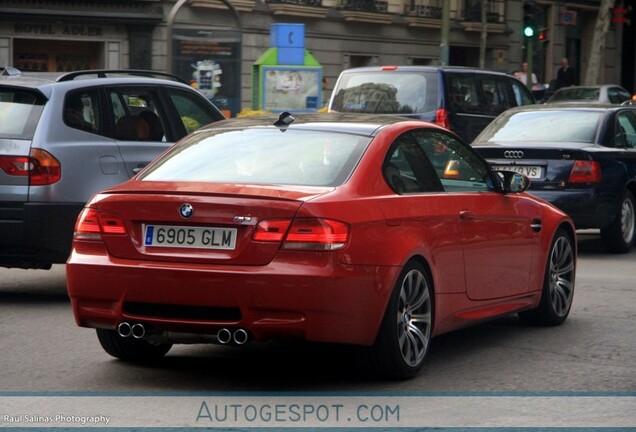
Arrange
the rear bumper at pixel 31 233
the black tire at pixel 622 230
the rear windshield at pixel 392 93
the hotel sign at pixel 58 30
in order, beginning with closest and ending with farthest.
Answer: the rear bumper at pixel 31 233 < the black tire at pixel 622 230 < the rear windshield at pixel 392 93 < the hotel sign at pixel 58 30

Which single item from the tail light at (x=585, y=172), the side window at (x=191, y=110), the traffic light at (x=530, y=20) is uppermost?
the traffic light at (x=530, y=20)

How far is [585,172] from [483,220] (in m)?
6.32

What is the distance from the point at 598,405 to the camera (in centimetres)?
665

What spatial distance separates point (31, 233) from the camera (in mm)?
10023

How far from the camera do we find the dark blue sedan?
1428cm

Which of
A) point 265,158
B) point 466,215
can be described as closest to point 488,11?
point 466,215

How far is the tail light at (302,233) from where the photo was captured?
6.68 m

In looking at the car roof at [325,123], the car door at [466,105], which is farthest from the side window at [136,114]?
the car door at [466,105]

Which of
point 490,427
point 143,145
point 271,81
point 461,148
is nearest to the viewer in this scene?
point 490,427

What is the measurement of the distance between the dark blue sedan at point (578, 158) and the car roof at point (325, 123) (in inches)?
243

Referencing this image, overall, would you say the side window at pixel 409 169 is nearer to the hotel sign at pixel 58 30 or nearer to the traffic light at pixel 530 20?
the traffic light at pixel 530 20

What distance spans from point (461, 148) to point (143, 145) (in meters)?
3.15

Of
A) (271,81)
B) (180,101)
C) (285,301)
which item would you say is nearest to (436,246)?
(285,301)

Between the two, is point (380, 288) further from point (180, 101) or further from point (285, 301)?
point (180, 101)
